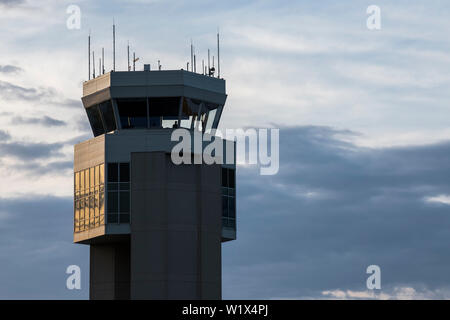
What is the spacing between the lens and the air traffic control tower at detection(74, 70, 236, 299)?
310 feet

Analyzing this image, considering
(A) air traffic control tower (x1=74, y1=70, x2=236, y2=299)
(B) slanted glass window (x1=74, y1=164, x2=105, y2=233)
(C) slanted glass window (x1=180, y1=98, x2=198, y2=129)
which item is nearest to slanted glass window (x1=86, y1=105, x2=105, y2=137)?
(A) air traffic control tower (x1=74, y1=70, x2=236, y2=299)

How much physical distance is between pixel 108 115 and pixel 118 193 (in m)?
7.27

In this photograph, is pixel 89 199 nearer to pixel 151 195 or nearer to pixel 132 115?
pixel 151 195

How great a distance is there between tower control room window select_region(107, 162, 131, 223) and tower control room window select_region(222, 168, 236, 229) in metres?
8.75

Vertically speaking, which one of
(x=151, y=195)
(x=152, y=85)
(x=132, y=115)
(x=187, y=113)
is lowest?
(x=151, y=195)

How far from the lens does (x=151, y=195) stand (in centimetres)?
9512

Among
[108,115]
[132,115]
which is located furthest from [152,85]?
[108,115]

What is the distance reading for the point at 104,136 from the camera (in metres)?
97.1

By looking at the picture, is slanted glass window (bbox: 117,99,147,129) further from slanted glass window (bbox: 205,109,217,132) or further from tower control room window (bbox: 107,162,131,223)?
slanted glass window (bbox: 205,109,217,132)

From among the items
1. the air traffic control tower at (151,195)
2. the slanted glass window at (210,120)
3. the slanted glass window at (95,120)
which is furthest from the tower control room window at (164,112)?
the slanted glass window at (95,120)
